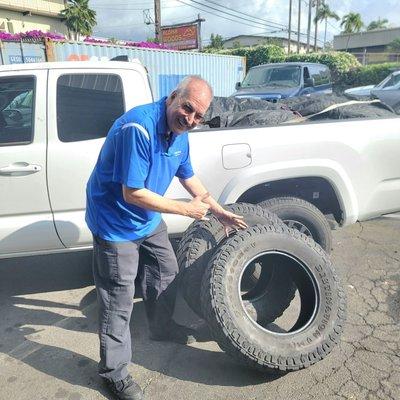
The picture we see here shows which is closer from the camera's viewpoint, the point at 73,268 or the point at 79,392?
the point at 79,392

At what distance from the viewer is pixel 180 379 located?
8.94ft

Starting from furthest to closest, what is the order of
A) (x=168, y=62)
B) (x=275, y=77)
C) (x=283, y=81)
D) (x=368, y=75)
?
1. (x=368, y=75)
2. (x=168, y=62)
3. (x=275, y=77)
4. (x=283, y=81)

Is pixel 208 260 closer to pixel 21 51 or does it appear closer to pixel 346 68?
pixel 21 51

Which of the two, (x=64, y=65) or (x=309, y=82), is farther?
(x=309, y=82)

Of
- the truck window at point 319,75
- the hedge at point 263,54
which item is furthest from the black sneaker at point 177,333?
the hedge at point 263,54

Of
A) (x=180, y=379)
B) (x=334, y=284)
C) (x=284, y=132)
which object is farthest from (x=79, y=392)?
(x=284, y=132)

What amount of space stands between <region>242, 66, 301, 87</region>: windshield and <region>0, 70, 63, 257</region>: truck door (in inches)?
338

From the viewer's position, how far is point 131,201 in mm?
2197

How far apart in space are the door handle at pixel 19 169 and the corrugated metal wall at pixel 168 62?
607 centimetres

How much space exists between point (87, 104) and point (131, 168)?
1.40 metres

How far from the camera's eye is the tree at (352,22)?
70.1 m

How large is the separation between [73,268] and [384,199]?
2.97 m

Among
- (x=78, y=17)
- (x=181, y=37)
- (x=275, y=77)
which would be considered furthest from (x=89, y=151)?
(x=78, y=17)

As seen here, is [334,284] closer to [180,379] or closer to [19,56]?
[180,379]
